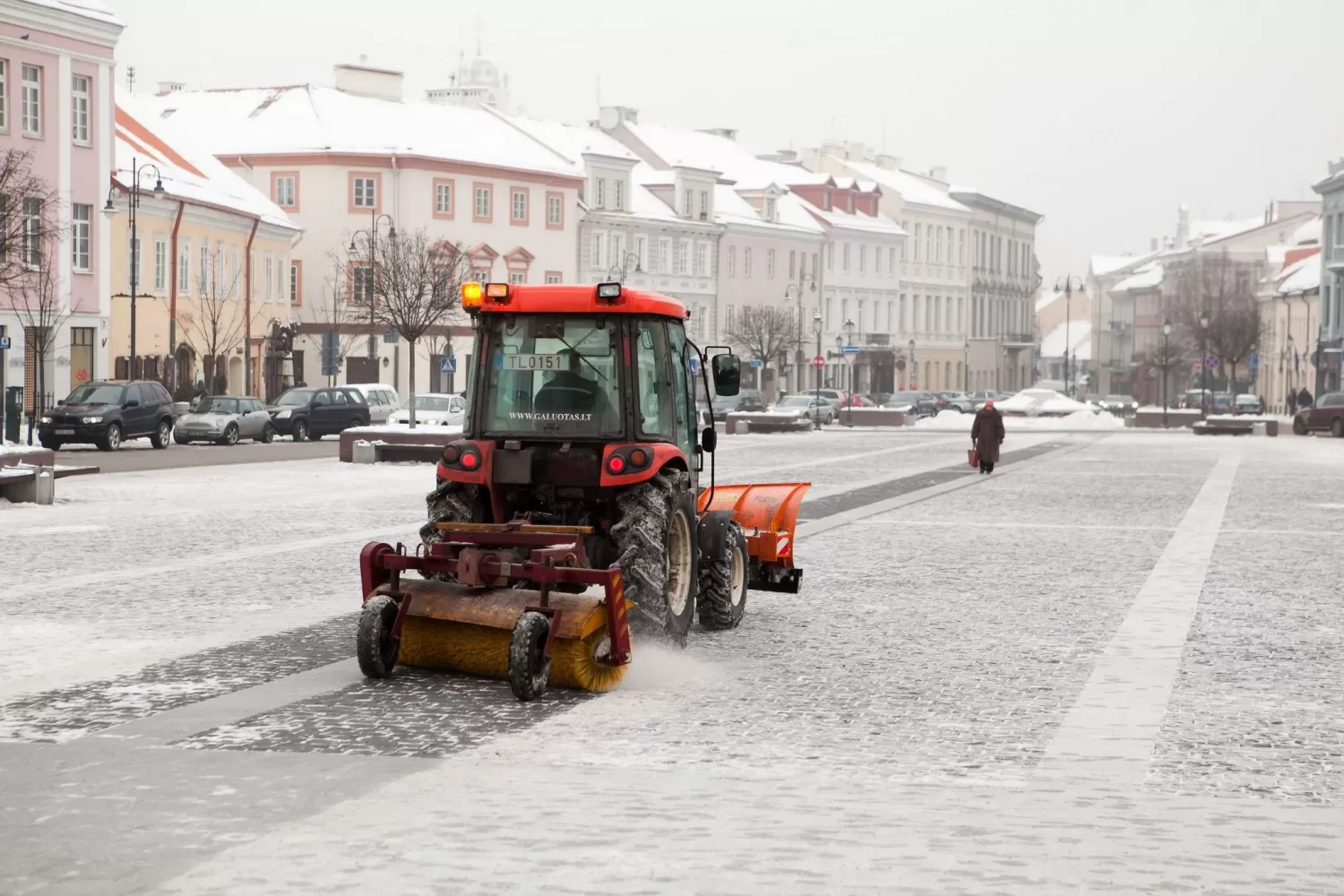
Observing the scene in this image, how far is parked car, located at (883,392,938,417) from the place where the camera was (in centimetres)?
8477

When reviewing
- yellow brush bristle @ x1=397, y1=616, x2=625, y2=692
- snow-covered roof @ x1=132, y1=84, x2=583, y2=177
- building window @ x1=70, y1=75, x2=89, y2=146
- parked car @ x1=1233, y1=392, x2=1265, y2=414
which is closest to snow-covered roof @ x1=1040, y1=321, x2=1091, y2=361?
parked car @ x1=1233, y1=392, x2=1265, y2=414

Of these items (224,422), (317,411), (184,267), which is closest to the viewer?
(224,422)

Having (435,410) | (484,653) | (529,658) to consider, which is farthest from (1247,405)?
(529,658)

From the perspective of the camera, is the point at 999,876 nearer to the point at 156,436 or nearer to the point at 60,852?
the point at 60,852

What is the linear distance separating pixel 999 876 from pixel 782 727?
3125 millimetres

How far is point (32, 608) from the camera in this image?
1489cm

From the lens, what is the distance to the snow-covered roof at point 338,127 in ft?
252

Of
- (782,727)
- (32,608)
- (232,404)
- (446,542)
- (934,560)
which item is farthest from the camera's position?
(232,404)

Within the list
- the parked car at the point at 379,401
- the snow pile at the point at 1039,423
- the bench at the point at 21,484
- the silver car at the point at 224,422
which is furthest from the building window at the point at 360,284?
the bench at the point at 21,484

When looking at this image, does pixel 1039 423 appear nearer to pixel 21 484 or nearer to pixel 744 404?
pixel 744 404

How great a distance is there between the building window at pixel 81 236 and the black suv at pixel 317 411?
588 centimetres

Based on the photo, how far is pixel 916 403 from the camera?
85.8 m

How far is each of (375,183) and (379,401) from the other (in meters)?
22.2

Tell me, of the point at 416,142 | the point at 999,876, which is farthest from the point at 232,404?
Result: the point at 999,876
